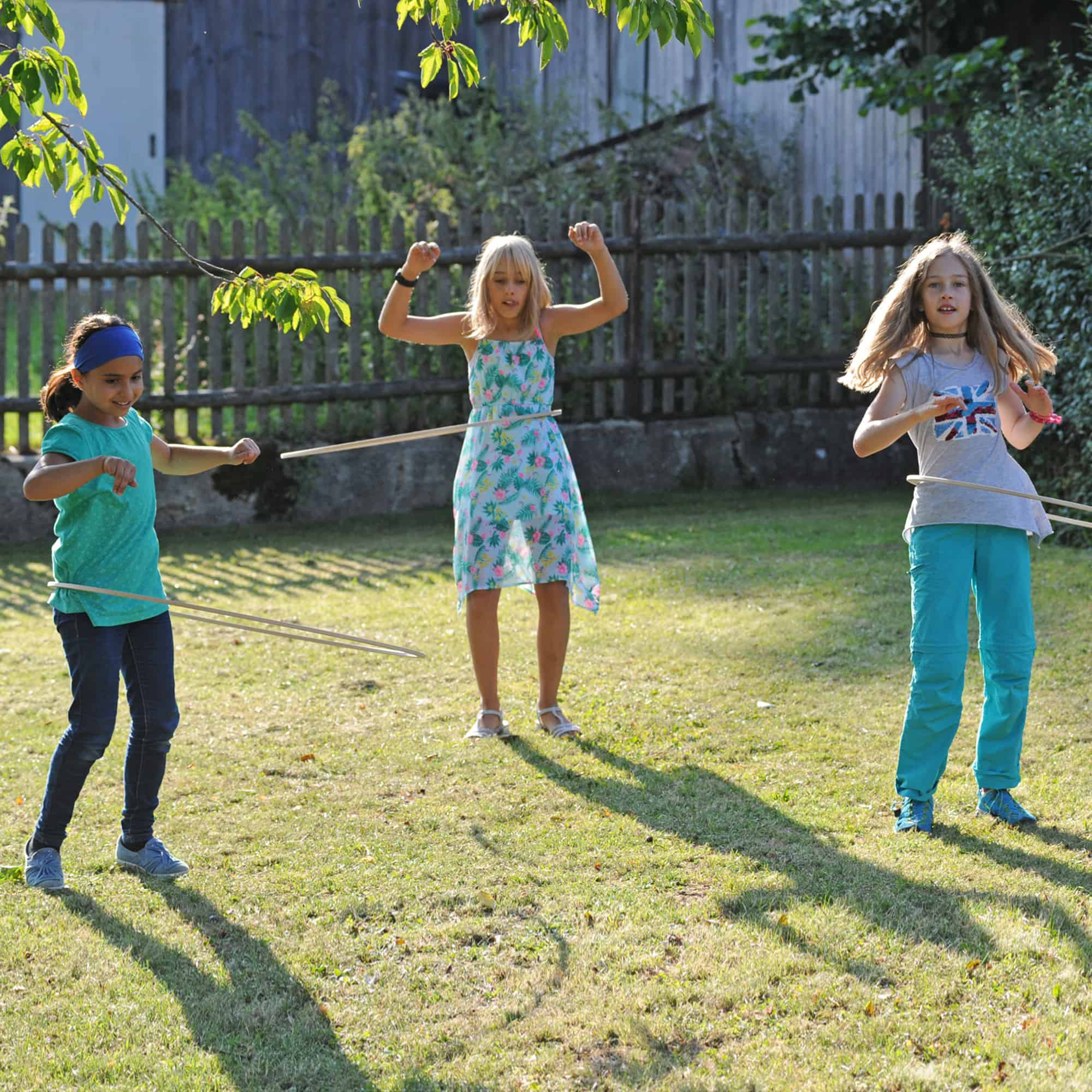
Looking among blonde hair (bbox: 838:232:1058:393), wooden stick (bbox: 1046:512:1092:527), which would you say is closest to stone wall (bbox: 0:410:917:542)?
wooden stick (bbox: 1046:512:1092:527)

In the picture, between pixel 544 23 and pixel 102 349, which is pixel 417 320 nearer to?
pixel 544 23

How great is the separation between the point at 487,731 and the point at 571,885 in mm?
1438

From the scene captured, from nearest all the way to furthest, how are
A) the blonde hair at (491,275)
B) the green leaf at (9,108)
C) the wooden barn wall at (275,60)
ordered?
the green leaf at (9,108)
the blonde hair at (491,275)
the wooden barn wall at (275,60)

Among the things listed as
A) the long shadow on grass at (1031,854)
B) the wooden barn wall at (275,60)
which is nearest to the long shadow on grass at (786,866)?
the long shadow on grass at (1031,854)

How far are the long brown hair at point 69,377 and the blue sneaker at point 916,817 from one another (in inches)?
101

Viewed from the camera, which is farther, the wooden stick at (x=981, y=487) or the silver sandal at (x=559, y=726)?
the silver sandal at (x=559, y=726)

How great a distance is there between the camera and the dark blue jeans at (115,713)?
3732mm

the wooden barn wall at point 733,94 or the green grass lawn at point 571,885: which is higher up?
the wooden barn wall at point 733,94

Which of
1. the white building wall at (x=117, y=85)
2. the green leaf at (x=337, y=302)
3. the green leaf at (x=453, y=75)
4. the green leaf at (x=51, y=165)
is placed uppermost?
the white building wall at (x=117, y=85)

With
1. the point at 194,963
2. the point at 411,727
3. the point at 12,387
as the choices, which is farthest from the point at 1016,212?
the point at 12,387

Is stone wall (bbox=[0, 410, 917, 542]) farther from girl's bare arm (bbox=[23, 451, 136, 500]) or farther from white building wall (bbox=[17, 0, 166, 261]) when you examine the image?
white building wall (bbox=[17, 0, 166, 261])

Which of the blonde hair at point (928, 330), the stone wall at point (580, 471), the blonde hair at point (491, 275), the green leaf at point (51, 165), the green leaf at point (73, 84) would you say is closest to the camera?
the green leaf at point (73, 84)

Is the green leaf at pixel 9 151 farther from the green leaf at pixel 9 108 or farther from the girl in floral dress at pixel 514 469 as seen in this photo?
the girl in floral dress at pixel 514 469

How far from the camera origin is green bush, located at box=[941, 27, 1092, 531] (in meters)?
8.30
